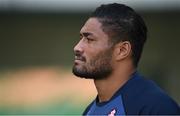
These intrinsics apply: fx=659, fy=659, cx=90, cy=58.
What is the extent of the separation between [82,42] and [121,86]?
289 mm

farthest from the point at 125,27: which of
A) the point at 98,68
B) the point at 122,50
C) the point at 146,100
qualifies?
the point at 146,100

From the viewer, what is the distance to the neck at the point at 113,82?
10.4ft

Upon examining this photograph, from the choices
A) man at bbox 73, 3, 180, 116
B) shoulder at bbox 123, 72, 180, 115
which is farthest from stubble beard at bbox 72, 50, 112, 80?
shoulder at bbox 123, 72, 180, 115

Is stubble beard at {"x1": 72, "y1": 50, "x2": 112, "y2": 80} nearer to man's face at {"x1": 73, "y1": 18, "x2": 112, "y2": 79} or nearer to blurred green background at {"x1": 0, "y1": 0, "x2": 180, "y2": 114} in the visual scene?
man's face at {"x1": 73, "y1": 18, "x2": 112, "y2": 79}

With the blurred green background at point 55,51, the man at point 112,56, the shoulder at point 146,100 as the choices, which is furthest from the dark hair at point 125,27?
the blurred green background at point 55,51

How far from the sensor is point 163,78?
7.70 metres

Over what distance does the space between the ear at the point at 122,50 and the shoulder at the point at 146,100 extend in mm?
137

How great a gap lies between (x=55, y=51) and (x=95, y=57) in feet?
15.1

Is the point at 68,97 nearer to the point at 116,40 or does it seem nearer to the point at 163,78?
the point at 163,78

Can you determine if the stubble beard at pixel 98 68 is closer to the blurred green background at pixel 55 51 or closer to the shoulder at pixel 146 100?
the shoulder at pixel 146 100

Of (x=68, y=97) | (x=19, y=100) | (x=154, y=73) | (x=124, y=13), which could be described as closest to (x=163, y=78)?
(x=154, y=73)

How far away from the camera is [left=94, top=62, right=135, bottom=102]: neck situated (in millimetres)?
3174

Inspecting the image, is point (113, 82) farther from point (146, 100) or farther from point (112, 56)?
point (146, 100)

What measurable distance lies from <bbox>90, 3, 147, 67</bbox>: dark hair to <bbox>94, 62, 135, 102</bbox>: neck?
0.08 meters
